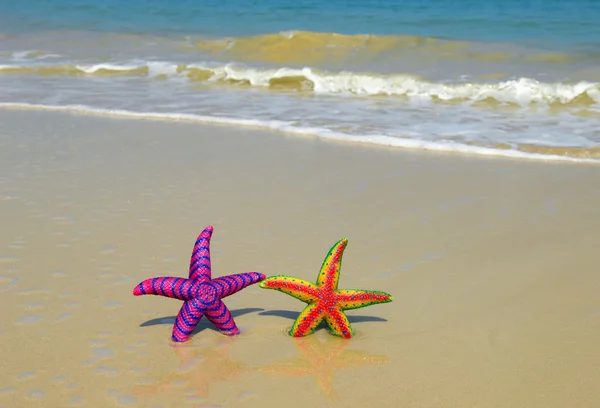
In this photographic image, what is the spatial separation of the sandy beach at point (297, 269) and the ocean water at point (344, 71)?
1598 millimetres

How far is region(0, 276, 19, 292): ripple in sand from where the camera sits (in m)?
4.15

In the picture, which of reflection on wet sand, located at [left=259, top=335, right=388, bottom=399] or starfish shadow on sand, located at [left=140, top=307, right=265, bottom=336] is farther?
starfish shadow on sand, located at [left=140, top=307, right=265, bottom=336]

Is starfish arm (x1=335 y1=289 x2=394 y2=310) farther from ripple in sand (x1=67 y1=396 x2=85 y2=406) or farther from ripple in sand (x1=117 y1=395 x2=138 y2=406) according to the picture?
ripple in sand (x1=67 y1=396 x2=85 y2=406)

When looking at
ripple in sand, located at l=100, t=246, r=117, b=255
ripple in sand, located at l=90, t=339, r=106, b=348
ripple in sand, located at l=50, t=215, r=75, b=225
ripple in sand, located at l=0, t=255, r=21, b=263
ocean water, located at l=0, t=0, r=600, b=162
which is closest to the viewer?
ripple in sand, located at l=90, t=339, r=106, b=348

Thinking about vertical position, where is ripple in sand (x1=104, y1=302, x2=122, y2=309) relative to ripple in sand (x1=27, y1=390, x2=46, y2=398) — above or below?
below

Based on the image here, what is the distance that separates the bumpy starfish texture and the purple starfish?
0.21 metres

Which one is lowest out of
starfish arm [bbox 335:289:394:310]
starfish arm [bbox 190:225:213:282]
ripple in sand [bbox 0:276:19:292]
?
ripple in sand [bbox 0:276:19:292]

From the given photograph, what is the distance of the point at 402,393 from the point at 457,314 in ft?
2.96

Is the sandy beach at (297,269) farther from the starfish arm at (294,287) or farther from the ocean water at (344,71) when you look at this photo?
the ocean water at (344,71)

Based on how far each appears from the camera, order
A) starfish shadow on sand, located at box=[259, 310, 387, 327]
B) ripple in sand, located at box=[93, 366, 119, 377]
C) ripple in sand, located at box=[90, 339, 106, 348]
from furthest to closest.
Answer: starfish shadow on sand, located at box=[259, 310, 387, 327], ripple in sand, located at box=[90, 339, 106, 348], ripple in sand, located at box=[93, 366, 119, 377]

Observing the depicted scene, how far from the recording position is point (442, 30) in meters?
20.1

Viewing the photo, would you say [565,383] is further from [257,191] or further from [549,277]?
[257,191]

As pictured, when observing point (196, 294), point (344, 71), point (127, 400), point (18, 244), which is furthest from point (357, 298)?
point (344, 71)

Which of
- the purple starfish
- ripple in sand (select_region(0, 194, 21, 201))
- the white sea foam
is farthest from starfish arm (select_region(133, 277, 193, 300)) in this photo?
the white sea foam
